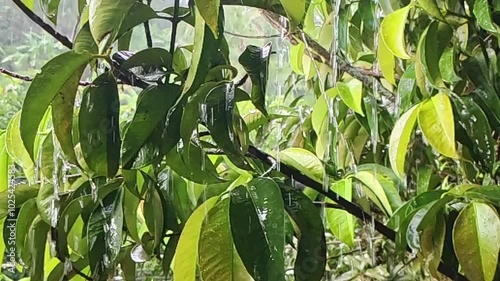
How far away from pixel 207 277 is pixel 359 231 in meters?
0.44

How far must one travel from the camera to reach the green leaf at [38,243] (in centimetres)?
39

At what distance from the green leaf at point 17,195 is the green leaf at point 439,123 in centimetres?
30

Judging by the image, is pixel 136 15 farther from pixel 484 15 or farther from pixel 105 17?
pixel 484 15

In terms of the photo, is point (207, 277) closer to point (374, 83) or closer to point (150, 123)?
point (150, 123)

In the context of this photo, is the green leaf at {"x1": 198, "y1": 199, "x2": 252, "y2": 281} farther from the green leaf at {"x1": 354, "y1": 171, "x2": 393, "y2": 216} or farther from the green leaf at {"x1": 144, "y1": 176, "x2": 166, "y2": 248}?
the green leaf at {"x1": 354, "y1": 171, "x2": 393, "y2": 216}

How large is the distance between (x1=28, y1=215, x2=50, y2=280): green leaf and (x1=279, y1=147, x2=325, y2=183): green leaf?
0.61 feet

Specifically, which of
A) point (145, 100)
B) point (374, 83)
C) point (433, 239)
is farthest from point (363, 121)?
point (145, 100)

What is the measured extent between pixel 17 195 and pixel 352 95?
0.98 feet

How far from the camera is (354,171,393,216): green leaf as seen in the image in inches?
17.5

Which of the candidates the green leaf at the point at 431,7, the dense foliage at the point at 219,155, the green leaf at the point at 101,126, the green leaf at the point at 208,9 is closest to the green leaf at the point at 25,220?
the dense foliage at the point at 219,155

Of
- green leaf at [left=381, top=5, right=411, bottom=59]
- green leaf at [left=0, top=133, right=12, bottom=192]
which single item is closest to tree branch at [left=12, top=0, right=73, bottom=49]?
green leaf at [left=0, top=133, right=12, bottom=192]

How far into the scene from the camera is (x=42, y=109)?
30 cm

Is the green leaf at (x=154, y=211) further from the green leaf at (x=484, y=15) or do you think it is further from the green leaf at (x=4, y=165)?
the green leaf at (x=484, y=15)

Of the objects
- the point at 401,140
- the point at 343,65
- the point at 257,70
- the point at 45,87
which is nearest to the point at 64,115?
the point at 45,87
